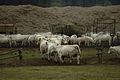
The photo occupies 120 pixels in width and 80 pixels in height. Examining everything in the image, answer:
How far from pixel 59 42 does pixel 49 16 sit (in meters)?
36.9

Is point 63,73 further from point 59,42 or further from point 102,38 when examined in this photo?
point 102,38

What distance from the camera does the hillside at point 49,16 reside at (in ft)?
202

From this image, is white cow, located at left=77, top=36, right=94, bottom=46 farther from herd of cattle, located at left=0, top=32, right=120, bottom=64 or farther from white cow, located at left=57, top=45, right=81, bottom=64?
white cow, located at left=57, top=45, right=81, bottom=64

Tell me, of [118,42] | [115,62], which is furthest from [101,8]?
[115,62]

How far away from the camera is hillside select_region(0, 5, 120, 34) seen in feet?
202

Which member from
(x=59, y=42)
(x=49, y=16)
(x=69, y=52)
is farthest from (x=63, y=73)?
(x=49, y=16)

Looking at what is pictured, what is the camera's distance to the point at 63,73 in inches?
691

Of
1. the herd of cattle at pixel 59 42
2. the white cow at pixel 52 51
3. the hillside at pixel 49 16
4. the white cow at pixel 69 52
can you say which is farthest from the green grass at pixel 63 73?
the hillside at pixel 49 16

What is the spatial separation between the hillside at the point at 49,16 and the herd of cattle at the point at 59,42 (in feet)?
68.7

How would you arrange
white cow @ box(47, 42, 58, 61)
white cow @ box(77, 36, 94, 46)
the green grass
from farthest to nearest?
white cow @ box(77, 36, 94, 46)
white cow @ box(47, 42, 58, 61)
the green grass

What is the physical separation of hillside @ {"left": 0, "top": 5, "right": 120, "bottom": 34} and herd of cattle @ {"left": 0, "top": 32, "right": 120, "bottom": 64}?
824 inches

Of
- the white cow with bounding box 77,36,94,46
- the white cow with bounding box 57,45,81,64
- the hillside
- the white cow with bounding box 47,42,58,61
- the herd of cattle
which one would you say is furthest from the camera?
the hillside

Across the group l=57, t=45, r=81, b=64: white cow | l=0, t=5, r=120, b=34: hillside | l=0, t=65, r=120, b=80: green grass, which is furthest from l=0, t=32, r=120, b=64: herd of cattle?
l=0, t=5, r=120, b=34: hillside

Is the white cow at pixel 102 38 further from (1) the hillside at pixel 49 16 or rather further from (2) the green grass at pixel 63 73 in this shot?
(1) the hillside at pixel 49 16
